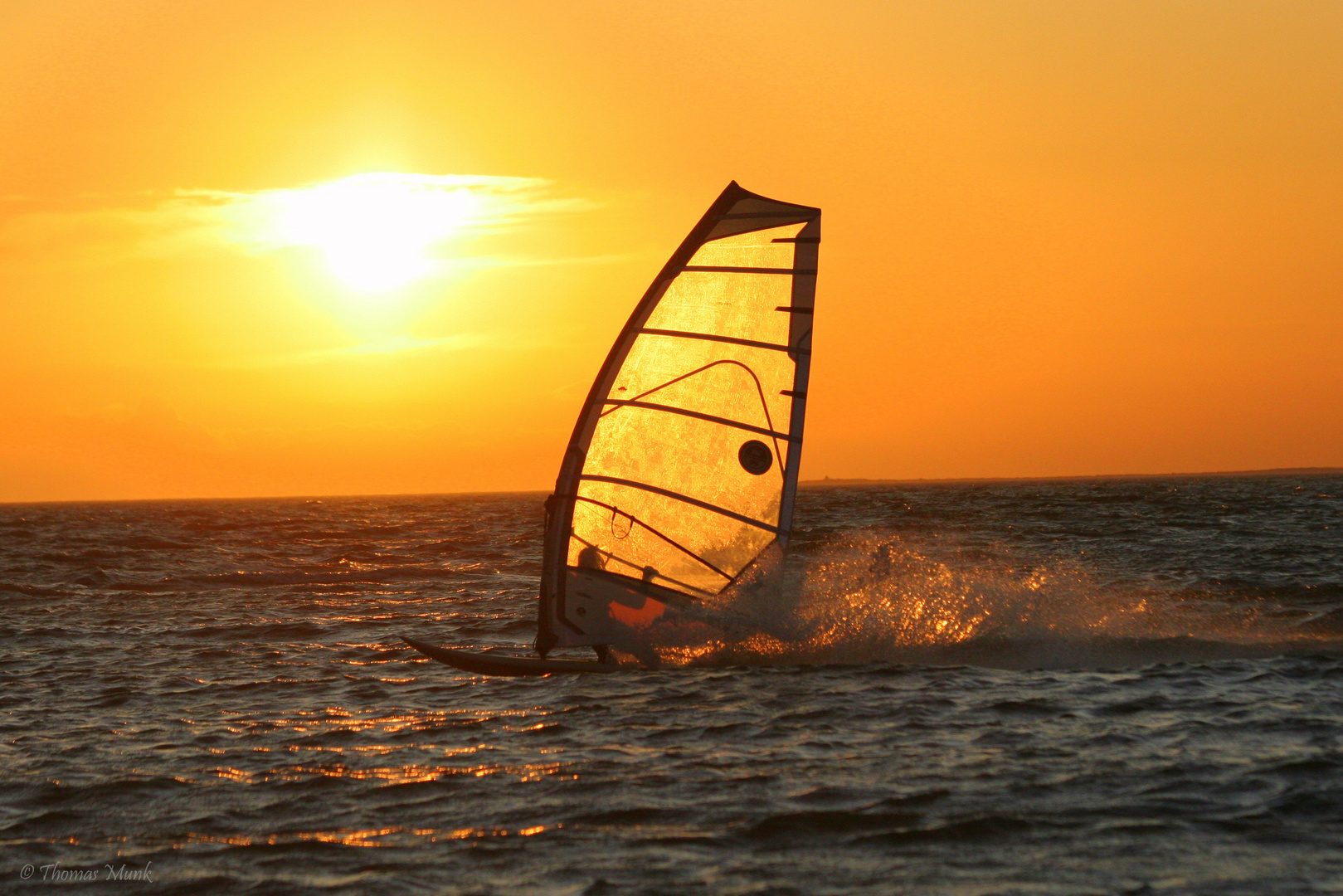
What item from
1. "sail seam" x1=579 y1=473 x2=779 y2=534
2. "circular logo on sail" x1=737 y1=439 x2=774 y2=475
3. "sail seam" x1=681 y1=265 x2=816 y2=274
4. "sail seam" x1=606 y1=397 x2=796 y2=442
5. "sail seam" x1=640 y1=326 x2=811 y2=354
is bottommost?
"sail seam" x1=579 y1=473 x2=779 y2=534

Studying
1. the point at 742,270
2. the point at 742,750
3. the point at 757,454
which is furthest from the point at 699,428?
the point at 742,750

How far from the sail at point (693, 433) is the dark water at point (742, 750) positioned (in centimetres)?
91

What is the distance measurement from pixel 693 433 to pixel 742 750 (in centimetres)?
356

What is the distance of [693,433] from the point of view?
33.7 ft

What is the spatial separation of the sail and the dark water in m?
0.91

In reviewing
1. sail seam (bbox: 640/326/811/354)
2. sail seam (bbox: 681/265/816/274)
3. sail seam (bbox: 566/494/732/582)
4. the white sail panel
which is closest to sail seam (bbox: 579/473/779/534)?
the white sail panel

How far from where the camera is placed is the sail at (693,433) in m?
10.0

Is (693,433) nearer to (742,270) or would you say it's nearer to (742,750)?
(742,270)

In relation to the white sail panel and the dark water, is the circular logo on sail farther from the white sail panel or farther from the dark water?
the dark water

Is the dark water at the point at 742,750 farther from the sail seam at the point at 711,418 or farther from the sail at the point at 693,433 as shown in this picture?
the sail seam at the point at 711,418

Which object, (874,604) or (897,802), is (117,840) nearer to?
(897,802)

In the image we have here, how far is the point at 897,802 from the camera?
19.9 feet

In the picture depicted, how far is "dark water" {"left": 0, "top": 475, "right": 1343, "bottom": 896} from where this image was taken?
5289 millimetres

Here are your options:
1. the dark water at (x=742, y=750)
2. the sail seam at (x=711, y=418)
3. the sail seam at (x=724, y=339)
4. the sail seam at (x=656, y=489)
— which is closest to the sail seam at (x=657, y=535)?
A: the sail seam at (x=656, y=489)
